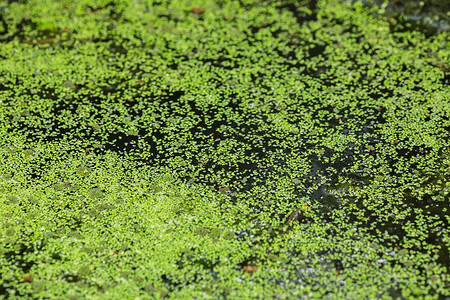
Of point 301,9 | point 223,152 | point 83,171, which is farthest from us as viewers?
point 301,9

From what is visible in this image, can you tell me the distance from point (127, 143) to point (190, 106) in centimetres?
52

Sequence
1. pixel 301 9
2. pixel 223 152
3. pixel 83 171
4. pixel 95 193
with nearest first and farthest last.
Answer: pixel 95 193 → pixel 83 171 → pixel 223 152 → pixel 301 9

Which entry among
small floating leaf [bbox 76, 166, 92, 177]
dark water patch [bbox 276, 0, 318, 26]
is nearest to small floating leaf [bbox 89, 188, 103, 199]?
small floating leaf [bbox 76, 166, 92, 177]

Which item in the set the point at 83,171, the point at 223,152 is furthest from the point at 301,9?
the point at 83,171

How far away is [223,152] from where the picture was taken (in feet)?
9.57

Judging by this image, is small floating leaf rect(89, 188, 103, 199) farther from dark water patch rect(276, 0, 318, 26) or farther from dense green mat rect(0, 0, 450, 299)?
dark water patch rect(276, 0, 318, 26)

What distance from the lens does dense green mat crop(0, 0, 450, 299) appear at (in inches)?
89.2

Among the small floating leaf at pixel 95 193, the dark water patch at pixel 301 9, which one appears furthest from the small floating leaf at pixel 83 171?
the dark water patch at pixel 301 9

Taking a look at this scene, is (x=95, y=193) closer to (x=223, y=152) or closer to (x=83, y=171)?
(x=83, y=171)

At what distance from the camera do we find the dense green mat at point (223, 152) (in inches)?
89.2

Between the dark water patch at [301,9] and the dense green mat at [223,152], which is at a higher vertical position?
the dark water patch at [301,9]

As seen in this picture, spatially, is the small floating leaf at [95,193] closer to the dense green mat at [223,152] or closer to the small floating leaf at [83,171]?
the dense green mat at [223,152]

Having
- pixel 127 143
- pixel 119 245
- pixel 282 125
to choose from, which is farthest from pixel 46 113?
pixel 282 125

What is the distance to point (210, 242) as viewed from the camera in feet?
7.81
